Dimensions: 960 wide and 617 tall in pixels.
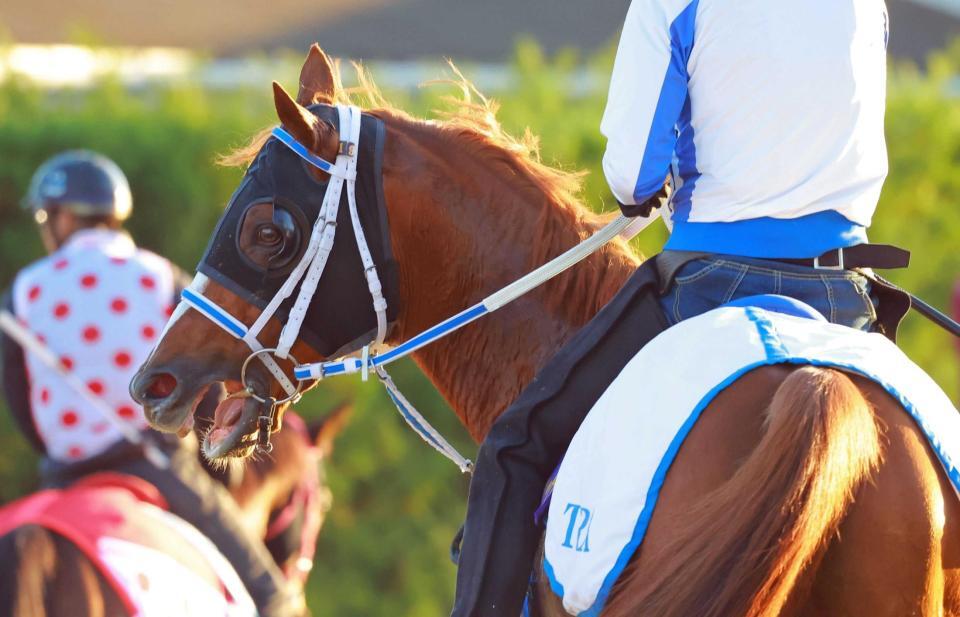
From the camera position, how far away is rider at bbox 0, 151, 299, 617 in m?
4.68

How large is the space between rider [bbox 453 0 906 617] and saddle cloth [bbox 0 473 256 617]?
176 cm

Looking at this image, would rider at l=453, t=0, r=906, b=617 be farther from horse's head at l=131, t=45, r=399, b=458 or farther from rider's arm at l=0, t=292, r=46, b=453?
rider's arm at l=0, t=292, r=46, b=453

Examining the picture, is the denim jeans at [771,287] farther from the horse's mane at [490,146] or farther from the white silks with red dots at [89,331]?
the white silks with red dots at [89,331]

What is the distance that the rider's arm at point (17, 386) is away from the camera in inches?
197

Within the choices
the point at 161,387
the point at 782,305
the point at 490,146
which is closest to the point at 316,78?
the point at 490,146

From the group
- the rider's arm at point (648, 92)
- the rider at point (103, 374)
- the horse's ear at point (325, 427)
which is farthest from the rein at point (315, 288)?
the horse's ear at point (325, 427)

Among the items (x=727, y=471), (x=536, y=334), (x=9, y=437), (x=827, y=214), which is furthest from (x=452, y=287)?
(x=9, y=437)

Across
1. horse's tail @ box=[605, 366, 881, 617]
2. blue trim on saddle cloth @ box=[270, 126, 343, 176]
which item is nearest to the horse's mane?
blue trim on saddle cloth @ box=[270, 126, 343, 176]

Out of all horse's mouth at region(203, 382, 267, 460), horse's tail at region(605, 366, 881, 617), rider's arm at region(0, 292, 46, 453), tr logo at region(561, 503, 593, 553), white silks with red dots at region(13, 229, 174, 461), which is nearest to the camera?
horse's tail at region(605, 366, 881, 617)

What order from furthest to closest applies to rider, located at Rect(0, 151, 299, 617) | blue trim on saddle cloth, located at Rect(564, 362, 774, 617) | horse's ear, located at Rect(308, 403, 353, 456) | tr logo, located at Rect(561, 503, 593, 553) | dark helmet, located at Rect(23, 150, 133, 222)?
horse's ear, located at Rect(308, 403, 353, 456) → dark helmet, located at Rect(23, 150, 133, 222) → rider, located at Rect(0, 151, 299, 617) → tr logo, located at Rect(561, 503, 593, 553) → blue trim on saddle cloth, located at Rect(564, 362, 774, 617)

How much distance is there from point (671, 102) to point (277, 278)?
0.93m

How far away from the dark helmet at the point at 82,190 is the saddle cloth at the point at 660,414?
11.0 ft

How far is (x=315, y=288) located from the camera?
2.92 m

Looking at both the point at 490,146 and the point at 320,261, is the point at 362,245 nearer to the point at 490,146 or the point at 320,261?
the point at 320,261
